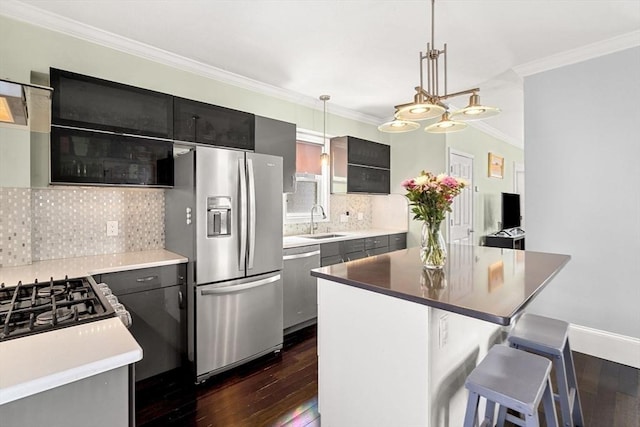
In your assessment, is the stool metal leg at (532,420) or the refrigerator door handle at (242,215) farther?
the refrigerator door handle at (242,215)

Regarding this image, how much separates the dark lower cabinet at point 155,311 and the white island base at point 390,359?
1.23 metres

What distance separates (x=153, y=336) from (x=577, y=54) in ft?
13.9

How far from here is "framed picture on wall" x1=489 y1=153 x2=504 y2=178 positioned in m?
5.85

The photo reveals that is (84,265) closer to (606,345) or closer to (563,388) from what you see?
(563,388)

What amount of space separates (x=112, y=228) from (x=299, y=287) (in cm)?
176

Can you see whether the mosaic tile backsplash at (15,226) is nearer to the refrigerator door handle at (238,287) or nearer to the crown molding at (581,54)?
the refrigerator door handle at (238,287)

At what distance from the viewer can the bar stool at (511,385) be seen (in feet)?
4.02

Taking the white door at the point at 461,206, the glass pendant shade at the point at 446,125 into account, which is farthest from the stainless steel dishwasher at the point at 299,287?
the white door at the point at 461,206

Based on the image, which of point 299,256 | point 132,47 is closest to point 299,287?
point 299,256

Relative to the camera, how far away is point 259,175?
9.03 ft

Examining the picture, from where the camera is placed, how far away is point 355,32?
2467 millimetres

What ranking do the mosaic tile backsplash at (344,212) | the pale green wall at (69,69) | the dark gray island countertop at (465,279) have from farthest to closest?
the mosaic tile backsplash at (344,212) < the pale green wall at (69,69) < the dark gray island countertop at (465,279)

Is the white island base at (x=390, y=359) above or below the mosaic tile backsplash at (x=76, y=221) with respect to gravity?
below

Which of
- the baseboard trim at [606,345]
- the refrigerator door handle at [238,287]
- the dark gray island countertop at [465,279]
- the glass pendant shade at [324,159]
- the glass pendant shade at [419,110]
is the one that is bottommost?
the baseboard trim at [606,345]
